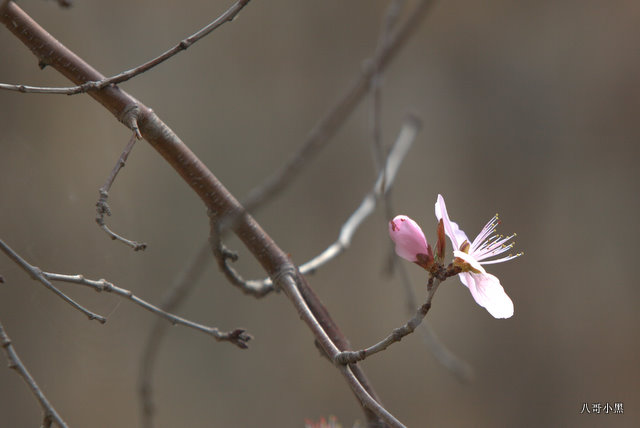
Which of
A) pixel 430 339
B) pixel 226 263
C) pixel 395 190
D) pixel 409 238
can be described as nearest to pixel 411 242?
pixel 409 238

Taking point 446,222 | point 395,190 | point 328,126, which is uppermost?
point 395,190

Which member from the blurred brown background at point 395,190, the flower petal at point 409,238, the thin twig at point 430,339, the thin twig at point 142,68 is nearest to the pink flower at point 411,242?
the flower petal at point 409,238

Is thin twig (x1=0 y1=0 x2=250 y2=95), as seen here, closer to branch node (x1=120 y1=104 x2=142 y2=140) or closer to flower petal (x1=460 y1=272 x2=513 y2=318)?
branch node (x1=120 y1=104 x2=142 y2=140)

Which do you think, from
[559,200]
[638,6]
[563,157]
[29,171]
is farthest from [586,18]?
[29,171]

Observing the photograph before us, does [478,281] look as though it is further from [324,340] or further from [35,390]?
[35,390]

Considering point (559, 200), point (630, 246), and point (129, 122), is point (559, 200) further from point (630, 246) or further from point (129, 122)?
point (129, 122)

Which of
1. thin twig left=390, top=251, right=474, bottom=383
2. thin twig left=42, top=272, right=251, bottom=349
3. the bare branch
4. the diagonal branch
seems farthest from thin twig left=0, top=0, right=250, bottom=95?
thin twig left=390, top=251, right=474, bottom=383

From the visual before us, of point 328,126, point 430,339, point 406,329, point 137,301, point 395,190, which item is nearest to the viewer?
point 406,329
